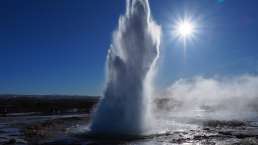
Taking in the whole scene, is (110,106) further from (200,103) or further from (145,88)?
(200,103)

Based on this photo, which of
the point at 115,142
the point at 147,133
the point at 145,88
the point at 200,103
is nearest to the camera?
the point at 115,142

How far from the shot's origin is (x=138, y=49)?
2900 centimetres

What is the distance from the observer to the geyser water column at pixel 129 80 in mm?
26578

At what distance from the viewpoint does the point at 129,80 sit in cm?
2772

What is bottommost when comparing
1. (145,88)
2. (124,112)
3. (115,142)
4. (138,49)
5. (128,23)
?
(115,142)

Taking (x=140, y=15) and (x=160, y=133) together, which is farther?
(x=140, y=15)

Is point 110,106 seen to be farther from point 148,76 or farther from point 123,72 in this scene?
point 148,76

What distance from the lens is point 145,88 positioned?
28781 millimetres

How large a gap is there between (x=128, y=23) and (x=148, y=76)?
492cm

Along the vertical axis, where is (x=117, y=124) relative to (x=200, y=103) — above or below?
below

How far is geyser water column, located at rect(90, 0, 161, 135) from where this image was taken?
2658 cm

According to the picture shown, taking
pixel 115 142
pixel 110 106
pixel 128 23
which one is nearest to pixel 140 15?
pixel 128 23

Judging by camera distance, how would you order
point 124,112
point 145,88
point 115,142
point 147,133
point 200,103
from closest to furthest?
1. point 115,142
2. point 147,133
3. point 124,112
4. point 145,88
5. point 200,103

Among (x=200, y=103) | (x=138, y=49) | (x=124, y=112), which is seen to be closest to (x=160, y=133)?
(x=124, y=112)
